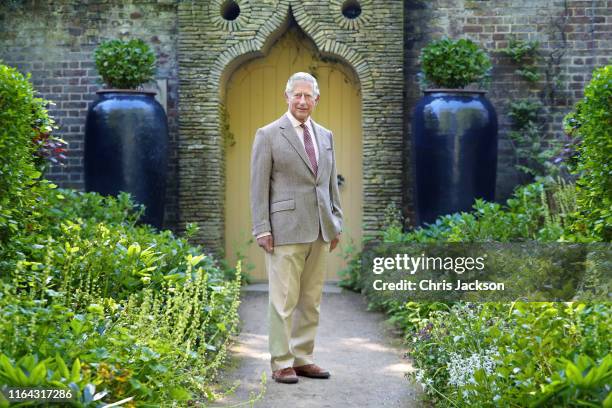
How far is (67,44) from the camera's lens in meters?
9.52

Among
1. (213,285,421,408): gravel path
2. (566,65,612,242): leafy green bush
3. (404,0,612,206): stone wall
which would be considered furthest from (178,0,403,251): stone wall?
(566,65,612,242): leafy green bush

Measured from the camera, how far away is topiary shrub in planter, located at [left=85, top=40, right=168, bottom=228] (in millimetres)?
8727

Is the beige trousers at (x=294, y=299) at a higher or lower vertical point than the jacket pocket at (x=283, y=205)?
lower

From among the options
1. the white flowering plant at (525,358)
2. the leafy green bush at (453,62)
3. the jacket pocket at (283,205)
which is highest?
the leafy green bush at (453,62)

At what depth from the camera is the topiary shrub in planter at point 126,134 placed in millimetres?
8727

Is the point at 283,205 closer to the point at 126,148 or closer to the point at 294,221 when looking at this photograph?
the point at 294,221

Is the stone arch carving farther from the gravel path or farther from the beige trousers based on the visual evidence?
the beige trousers

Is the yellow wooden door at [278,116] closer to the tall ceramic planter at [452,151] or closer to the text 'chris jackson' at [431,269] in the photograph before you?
the tall ceramic planter at [452,151]

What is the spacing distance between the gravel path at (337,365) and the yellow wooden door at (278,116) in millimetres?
1484

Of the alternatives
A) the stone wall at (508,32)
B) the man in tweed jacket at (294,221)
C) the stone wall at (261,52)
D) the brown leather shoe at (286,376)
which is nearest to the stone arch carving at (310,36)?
the stone wall at (261,52)

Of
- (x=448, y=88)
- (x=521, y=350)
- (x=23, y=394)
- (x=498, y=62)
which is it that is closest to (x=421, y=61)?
(x=448, y=88)

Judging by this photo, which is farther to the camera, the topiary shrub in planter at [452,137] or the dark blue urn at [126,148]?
the dark blue urn at [126,148]

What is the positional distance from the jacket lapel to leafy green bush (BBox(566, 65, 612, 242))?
6.02 feet

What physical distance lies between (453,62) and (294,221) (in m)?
4.26
